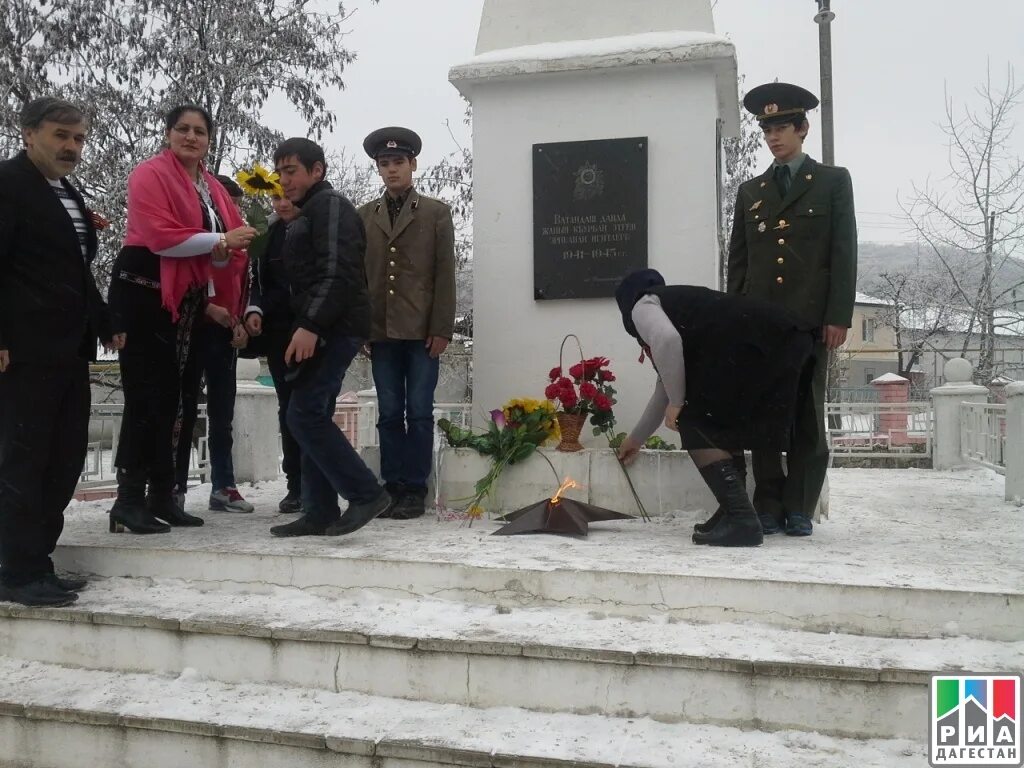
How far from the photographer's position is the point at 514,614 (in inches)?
125

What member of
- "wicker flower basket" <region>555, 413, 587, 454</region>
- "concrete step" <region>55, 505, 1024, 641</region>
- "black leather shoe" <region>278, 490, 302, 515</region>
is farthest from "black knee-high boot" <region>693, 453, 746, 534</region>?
"black leather shoe" <region>278, 490, 302, 515</region>

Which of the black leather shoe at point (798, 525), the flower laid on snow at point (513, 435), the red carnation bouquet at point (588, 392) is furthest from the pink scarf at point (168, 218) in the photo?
the black leather shoe at point (798, 525)

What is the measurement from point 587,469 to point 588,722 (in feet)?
6.97

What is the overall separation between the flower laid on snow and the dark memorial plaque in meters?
0.78

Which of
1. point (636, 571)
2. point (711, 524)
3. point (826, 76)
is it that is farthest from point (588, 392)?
point (826, 76)

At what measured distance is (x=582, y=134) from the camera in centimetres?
528

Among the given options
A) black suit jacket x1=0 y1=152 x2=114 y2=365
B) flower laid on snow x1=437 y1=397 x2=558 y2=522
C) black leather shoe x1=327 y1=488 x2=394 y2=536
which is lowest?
black leather shoe x1=327 y1=488 x2=394 y2=536

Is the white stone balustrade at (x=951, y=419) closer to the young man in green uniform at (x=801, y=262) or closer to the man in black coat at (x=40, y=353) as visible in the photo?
the young man in green uniform at (x=801, y=262)

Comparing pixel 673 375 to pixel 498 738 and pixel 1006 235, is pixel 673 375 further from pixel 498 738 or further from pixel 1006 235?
pixel 1006 235

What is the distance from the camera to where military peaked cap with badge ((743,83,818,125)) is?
4234 mm

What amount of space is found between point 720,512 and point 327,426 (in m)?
1.81

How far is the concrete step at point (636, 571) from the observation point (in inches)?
116

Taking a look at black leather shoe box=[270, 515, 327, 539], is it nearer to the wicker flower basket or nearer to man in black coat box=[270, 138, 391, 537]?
man in black coat box=[270, 138, 391, 537]

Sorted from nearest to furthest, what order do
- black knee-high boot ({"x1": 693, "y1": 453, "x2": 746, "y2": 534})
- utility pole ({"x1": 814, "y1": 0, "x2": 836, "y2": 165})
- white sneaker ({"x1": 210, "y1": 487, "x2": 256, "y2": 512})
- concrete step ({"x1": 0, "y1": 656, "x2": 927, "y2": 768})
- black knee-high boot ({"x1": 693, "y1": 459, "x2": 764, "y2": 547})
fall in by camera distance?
concrete step ({"x1": 0, "y1": 656, "x2": 927, "y2": 768})
black knee-high boot ({"x1": 693, "y1": 459, "x2": 764, "y2": 547})
black knee-high boot ({"x1": 693, "y1": 453, "x2": 746, "y2": 534})
white sneaker ({"x1": 210, "y1": 487, "x2": 256, "y2": 512})
utility pole ({"x1": 814, "y1": 0, "x2": 836, "y2": 165})
